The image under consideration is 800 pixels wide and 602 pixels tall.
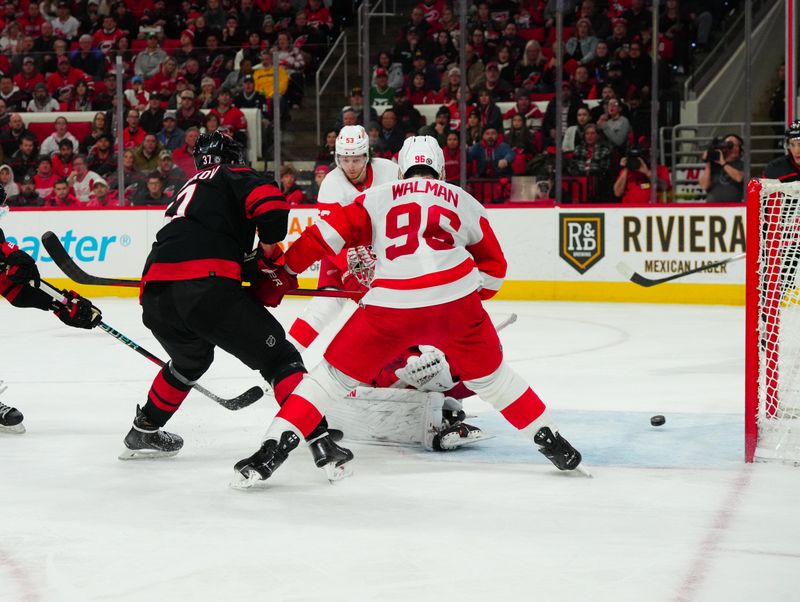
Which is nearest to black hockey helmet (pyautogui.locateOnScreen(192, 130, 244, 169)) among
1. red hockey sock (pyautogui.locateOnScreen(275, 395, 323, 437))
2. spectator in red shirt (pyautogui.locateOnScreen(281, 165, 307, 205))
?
red hockey sock (pyautogui.locateOnScreen(275, 395, 323, 437))

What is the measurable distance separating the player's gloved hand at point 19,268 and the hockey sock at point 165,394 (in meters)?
0.74

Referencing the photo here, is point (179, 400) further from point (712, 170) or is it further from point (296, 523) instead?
point (712, 170)

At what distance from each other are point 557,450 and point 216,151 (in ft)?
4.53

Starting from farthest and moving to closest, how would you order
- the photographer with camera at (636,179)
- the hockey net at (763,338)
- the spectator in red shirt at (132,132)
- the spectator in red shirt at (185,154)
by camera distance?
the spectator in red shirt at (132,132), the spectator in red shirt at (185,154), the photographer with camera at (636,179), the hockey net at (763,338)

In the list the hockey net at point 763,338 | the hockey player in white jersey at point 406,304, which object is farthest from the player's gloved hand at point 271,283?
the hockey net at point 763,338

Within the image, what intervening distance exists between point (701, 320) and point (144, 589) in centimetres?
598

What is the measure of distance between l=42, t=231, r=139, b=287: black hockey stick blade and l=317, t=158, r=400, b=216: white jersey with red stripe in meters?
1.19

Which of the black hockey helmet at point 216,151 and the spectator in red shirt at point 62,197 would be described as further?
the spectator in red shirt at point 62,197

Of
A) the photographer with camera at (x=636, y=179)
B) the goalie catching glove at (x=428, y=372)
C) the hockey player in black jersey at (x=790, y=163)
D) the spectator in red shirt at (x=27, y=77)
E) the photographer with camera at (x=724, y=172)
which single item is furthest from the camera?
the spectator in red shirt at (x=27, y=77)

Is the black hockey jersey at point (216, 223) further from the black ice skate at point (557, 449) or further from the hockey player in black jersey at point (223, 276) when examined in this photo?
the black ice skate at point (557, 449)

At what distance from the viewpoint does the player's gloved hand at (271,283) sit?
3521 mm

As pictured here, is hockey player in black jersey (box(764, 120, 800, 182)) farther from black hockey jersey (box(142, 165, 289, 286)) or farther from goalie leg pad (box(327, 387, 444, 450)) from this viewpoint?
black hockey jersey (box(142, 165, 289, 286))

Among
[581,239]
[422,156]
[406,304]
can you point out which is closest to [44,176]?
[581,239]

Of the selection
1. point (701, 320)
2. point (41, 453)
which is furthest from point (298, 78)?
point (41, 453)
